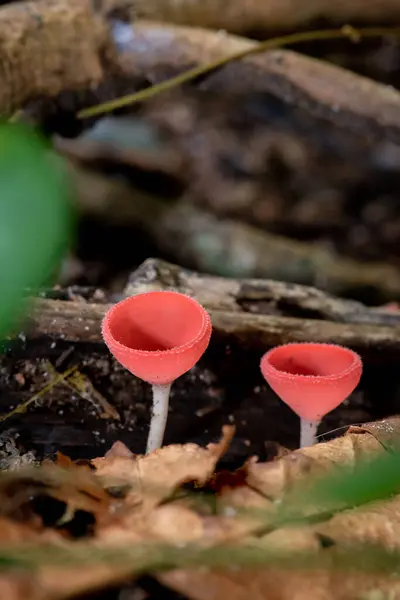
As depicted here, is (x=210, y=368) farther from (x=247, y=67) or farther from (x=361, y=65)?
(x=361, y=65)

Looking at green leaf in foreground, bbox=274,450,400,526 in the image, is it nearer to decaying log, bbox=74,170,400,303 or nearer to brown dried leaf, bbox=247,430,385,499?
brown dried leaf, bbox=247,430,385,499

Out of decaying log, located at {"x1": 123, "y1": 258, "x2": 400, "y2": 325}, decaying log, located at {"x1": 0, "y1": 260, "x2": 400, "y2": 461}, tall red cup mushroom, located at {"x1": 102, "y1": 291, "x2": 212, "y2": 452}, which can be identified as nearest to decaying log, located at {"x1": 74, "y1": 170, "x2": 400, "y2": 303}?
decaying log, located at {"x1": 123, "y1": 258, "x2": 400, "y2": 325}

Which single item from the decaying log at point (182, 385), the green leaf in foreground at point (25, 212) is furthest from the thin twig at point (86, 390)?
the green leaf in foreground at point (25, 212)

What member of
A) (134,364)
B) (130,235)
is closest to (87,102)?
(130,235)

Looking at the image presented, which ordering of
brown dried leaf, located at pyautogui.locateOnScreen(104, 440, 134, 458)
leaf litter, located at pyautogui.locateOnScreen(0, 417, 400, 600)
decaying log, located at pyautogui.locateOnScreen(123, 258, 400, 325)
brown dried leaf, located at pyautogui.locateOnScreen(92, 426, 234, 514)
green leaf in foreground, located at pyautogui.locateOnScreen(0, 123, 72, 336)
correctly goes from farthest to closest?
decaying log, located at pyautogui.locateOnScreen(123, 258, 400, 325) → brown dried leaf, located at pyautogui.locateOnScreen(104, 440, 134, 458) → brown dried leaf, located at pyautogui.locateOnScreen(92, 426, 234, 514) → leaf litter, located at pyautogui.locateOnScreen(0, 417, 400, 600) → green leaf in foreground, located at pyautogui.locateOnScreen(0, 123, 72, 336)

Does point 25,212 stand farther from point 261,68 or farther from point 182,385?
point 261,68

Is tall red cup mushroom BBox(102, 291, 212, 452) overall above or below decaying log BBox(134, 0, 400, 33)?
below

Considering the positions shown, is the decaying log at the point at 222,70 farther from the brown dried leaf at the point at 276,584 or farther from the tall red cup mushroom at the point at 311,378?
the brown dried leaf at the point at 276,584

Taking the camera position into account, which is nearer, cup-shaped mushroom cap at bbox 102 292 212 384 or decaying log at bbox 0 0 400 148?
cup-shaped mushroom cap at bbox 102 292 212 384
